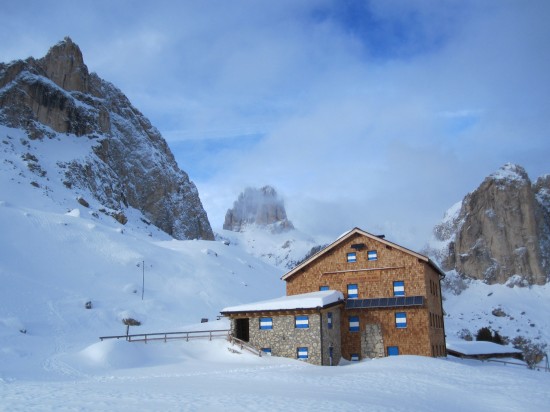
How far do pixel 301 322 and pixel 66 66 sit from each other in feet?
433

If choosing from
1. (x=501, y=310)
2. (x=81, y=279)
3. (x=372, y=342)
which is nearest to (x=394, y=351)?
(x=372, y=342)

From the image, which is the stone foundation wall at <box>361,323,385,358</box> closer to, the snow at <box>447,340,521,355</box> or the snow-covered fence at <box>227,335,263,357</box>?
the snow-covered fence at <box>227,335,263,357</box>

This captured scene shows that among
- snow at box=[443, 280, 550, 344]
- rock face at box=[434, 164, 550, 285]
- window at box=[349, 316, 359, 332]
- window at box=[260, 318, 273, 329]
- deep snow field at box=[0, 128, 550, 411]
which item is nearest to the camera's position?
deep snow field at box=[0, 128, 550, 411]

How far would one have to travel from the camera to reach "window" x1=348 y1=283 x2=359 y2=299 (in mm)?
38812

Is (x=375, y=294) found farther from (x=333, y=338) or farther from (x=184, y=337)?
(x=184, y=337)

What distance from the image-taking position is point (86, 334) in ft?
137

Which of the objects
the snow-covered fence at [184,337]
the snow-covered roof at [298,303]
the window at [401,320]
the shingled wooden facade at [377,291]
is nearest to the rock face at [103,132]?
the snow-covered fence at [184,337]

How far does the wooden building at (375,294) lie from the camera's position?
36094 mm

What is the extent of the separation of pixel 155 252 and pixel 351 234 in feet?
123

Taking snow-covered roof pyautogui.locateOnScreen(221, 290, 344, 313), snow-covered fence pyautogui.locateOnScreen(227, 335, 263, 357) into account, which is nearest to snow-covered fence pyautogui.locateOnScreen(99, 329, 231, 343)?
snow-covered fence pyautogui.locateOnScreen(227, 335, 263, 357)

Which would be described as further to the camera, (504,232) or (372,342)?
(504,232)

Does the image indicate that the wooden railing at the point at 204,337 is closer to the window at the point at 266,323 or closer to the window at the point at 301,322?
the window at the point at 266,323

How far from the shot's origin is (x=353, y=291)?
39.0 m

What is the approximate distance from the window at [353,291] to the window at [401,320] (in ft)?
11.8
